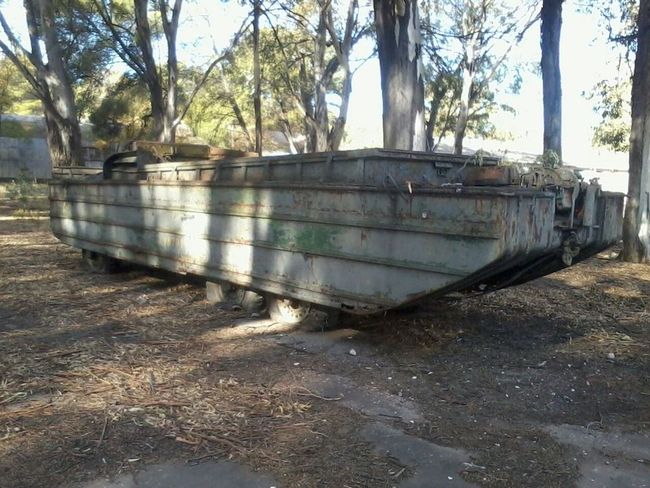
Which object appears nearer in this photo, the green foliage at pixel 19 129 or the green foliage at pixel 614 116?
the green foliage at pixel 614 116

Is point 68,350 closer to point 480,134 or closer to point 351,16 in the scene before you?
point 351,16

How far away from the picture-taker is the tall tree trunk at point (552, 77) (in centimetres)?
1477

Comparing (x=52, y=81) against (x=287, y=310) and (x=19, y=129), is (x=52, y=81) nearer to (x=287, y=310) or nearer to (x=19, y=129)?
(x=287, y=310)

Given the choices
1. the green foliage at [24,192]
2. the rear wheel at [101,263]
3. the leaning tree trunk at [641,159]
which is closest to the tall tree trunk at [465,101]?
the leaning tree trunk at [641,159]

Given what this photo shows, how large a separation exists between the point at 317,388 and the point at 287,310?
2.10m

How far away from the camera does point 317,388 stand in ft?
17.5

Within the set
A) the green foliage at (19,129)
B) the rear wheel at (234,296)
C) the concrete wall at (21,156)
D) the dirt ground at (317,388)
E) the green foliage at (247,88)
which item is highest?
the green foliage at (247,88)

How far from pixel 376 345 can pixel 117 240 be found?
5053 mm

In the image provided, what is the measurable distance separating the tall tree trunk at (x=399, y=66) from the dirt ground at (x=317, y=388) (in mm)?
3490

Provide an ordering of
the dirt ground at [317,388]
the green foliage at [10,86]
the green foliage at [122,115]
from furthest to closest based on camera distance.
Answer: the green foliage at [10,86]
the green foliage at [122,115]
the dirt ground at [317,388]

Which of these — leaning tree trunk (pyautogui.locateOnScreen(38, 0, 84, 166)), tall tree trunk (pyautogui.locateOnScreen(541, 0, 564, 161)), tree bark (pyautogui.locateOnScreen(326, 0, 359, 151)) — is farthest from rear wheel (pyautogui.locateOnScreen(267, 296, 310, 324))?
tree bark (pyautogui.locateOnScreen(326, 0, 359, 151))

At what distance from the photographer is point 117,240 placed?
32.2ft

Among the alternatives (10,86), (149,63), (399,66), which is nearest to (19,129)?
(10,86)

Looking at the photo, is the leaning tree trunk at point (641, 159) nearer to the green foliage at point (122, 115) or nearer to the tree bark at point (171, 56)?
the tree bark at point (171, 56)
